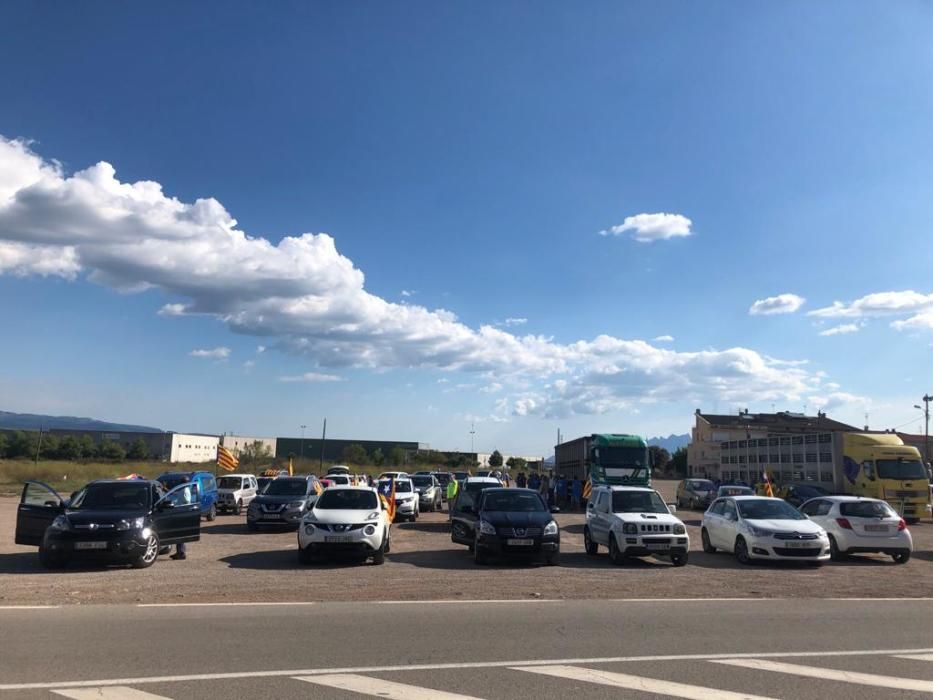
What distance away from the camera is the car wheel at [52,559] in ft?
45.4

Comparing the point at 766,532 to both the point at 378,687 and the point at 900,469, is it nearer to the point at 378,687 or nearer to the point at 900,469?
the point at 378,687

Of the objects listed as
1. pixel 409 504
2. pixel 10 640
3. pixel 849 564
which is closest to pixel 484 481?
pixel 409 504

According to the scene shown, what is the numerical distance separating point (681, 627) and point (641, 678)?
268 centimetres

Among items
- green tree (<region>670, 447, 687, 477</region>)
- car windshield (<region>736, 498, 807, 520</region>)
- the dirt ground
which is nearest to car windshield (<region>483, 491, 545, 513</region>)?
the dirt ground

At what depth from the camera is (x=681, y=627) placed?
9094mm

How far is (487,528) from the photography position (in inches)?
615

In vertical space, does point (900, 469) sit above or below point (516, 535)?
above

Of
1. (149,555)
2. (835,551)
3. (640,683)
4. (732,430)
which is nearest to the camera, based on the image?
(640,683)

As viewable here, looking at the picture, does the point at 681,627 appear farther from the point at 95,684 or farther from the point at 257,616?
the point at 95,684

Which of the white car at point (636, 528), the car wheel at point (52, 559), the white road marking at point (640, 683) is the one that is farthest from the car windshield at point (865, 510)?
the car wheel at point (52, 559)

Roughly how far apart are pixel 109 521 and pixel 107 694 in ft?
28.8

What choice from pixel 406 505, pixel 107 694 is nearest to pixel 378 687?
pixel 107 694

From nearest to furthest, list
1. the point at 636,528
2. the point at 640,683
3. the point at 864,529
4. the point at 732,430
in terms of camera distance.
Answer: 1. the point at 640,683
2. the point at 636,528
3. the point at 864,529
4. the point at 732,430

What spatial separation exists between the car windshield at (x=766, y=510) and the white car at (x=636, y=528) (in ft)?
5.45
